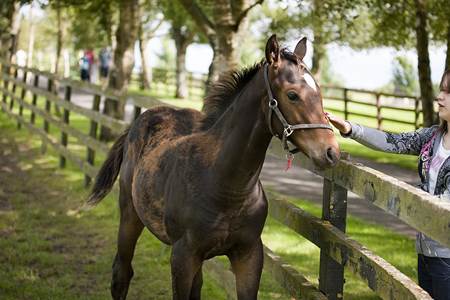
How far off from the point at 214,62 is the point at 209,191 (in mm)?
6061

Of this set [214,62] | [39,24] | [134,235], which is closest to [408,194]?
[134,235]

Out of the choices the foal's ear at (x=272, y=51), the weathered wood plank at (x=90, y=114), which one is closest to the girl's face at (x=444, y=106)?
the foal's ear at (x=272, y=51)

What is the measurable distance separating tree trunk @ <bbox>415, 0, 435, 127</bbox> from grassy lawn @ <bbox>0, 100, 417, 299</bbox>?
136 inches

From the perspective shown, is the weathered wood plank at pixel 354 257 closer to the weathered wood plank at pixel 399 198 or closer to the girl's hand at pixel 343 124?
the weathered wood plank at pixel 399 198

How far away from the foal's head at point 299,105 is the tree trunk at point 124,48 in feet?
31.7

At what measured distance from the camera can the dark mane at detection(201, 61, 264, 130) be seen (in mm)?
3746

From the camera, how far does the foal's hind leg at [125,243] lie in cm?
499

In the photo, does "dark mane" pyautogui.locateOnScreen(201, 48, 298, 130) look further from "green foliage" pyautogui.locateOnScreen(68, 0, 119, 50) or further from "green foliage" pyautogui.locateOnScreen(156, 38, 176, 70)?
"green foliage" pyautogui.locateOnScreen(156, 38, 176, 70)

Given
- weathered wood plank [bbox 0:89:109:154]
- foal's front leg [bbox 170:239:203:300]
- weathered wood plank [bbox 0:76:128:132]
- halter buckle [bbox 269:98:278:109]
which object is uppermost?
halter buckle [bbox 269:98:278:109]

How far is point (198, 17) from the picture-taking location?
395 inches

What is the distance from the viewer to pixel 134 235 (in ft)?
16.5

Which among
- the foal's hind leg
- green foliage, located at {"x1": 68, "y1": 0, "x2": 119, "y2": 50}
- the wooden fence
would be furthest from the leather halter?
green foliage, located at {"x1": 68, "y1": 0, "x2": 119, "y2": 50}

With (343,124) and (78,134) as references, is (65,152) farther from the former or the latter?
(343,124)

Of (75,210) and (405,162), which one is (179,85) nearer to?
(405,162)
